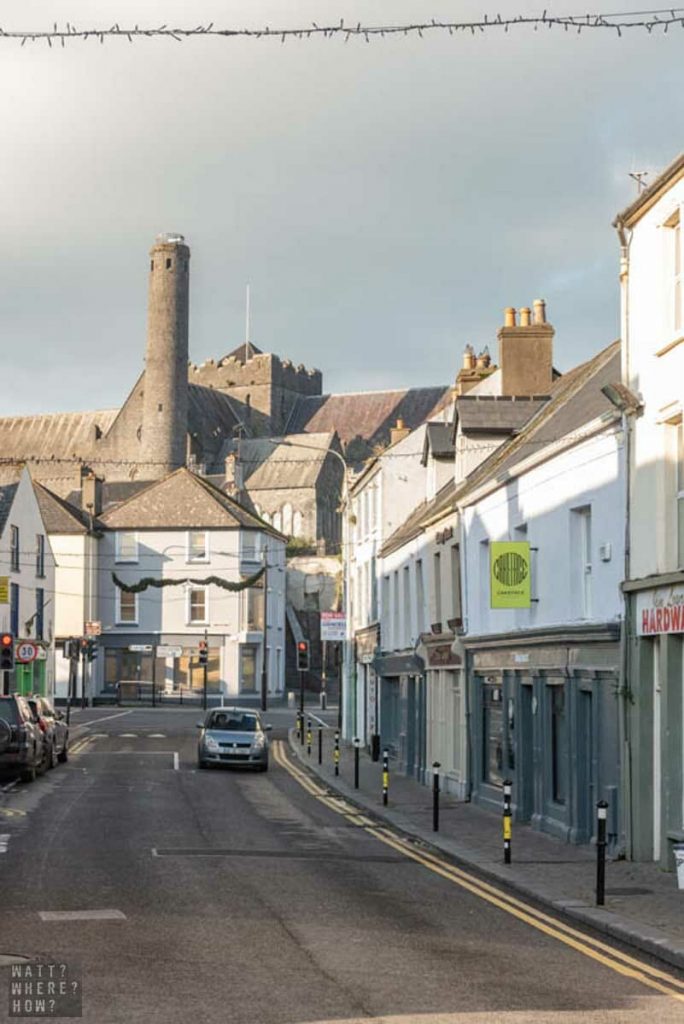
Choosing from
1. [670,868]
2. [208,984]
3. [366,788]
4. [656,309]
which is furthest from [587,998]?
[366,788]

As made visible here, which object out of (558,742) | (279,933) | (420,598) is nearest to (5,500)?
(420,598)

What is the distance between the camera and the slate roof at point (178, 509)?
78438mm

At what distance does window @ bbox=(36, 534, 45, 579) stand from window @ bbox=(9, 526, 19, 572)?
10.6ft

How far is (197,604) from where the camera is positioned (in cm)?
7825

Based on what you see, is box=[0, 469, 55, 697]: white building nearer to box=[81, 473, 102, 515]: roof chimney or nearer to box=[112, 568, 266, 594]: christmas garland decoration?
box=[112, 568, 266, 594]: christmas garland decoration

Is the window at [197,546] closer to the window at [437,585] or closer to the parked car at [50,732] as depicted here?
the parked car at [50,732]

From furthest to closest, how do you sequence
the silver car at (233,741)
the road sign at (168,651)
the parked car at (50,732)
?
the road sign at (168,651)
the silver car at (233,741)
the parked car at (50,732)

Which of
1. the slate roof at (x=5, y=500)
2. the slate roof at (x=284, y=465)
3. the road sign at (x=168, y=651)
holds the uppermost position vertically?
the slate roof at (x=284, y=465)

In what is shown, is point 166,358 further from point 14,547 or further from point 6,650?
point 6,650

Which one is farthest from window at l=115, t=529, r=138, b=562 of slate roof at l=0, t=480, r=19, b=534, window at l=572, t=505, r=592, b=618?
window at l=572, t=505, r=592, b=618

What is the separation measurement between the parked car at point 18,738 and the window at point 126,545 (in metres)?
46.8

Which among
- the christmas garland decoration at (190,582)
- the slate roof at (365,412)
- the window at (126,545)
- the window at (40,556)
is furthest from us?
the slate roof at (365,412)

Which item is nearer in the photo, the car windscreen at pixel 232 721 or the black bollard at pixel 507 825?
the black bollard at pixel 507 825

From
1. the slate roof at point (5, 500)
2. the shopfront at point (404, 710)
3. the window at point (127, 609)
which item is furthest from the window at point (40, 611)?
the shopfront at point (404, 710)
